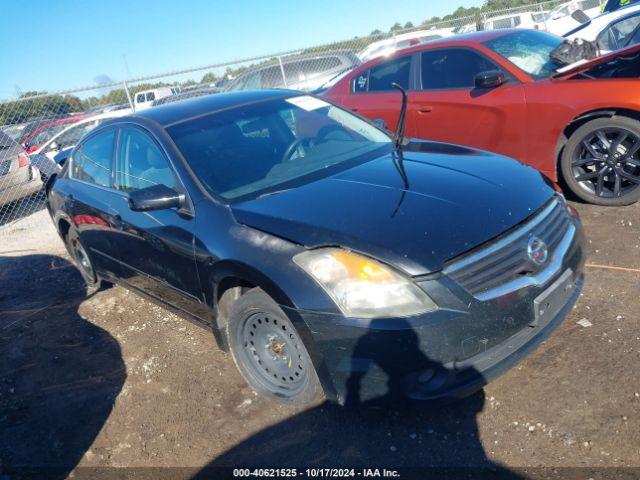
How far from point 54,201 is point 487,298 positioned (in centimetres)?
431

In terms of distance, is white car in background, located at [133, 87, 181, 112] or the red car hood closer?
the red car hood

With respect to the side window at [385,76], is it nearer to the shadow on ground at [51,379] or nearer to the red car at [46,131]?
the shadow on ground at [51,379]

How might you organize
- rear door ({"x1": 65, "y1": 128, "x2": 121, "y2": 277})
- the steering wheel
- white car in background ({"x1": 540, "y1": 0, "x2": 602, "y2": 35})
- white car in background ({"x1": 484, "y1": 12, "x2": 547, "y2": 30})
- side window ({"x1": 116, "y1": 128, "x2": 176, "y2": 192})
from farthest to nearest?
white car in background ({"x1": 484, "y1": 12, "x2": 547, "y2": 30}) → white car in background ({"x1": 540, "y1": 0, "x2": 602, "y2": 35}) → rear door ({"x1": 65, "y1": 128, "x2": 121, "y2": 277}) → the steering wheel → side window ({"x1": 116, "y1": 128, "x2": 176, "y2": 192})

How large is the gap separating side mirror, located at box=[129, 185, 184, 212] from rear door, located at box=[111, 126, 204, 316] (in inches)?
2.8

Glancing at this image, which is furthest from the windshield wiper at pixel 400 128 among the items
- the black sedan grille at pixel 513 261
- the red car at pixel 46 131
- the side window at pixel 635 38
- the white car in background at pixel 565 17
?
the white car in background at pixel 565 17

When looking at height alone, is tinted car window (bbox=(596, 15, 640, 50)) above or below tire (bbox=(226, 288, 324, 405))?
above

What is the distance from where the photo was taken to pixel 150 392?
3291mm

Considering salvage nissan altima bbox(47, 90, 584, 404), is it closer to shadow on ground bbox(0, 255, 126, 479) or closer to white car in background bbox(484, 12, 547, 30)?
shadow on ground bbox(0, 255, 126, 479)

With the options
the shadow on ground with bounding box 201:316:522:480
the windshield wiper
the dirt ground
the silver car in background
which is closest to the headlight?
the shadow on ground with bounding box 201:316:522:480

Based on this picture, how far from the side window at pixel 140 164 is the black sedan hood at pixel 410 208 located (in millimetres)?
772

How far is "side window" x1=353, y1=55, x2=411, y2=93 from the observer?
234 inches

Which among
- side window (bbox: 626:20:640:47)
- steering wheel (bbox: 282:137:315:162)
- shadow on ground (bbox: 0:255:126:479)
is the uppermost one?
side window (bbox: 626:20:640:47)

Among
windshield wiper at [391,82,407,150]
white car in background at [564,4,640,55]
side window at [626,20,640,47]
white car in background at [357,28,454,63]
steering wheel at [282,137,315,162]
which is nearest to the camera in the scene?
steering wheel at [282,137,315,162]

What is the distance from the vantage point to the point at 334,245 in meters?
2.33
